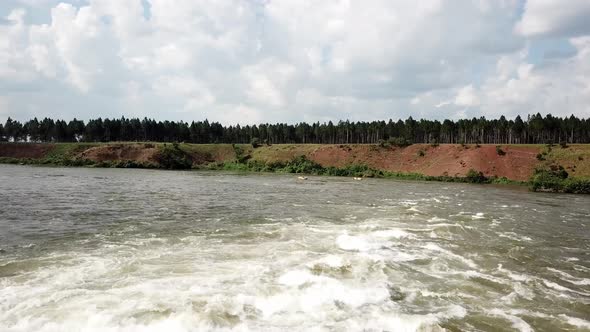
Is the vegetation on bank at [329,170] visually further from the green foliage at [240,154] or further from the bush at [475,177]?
the green foliage at [240,154]

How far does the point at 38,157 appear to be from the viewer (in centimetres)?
10225

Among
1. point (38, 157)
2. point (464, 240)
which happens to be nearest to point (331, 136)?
point (38, 157)

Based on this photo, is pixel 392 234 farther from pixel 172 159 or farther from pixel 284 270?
pixel 172 159

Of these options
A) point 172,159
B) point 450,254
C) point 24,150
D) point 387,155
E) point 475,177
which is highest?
point 387,155

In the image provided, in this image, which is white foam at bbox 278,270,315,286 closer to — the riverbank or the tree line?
the riverbank

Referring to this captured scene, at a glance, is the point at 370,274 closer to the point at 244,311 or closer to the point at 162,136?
the point at 244,311

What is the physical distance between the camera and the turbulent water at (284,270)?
37.1ft

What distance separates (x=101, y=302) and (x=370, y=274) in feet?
30.2

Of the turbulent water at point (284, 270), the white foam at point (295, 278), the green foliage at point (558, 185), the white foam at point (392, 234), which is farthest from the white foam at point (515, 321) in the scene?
the green foliage at point (558, 185)

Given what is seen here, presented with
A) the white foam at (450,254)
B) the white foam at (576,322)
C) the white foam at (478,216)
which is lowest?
the white foam at (576,322)

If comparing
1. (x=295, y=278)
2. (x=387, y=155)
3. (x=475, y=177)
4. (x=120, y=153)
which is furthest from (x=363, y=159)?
(x=295, y=278)

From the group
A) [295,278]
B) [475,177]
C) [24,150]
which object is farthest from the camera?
[24,150]

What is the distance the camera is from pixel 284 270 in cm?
1567

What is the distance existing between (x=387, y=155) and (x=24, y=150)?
91.1 m
